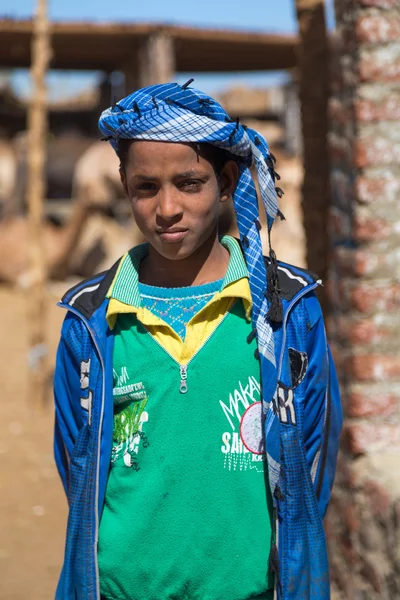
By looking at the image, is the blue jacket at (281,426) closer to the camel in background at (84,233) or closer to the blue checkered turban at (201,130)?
the blue checkered turban at (201,130)

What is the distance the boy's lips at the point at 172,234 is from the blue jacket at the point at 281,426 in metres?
0.21

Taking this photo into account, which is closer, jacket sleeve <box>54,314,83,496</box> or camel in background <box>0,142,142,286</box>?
jacket sleeve <box>54,314,83,496</box>

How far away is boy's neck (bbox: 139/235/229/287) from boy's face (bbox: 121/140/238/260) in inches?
2.1

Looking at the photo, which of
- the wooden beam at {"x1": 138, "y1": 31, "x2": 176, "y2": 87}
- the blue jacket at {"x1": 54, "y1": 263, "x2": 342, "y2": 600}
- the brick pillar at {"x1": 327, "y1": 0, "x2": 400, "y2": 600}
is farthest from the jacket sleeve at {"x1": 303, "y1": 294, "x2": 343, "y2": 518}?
the wooden beam at {"x1": 138, "y1": 31, "x2": 176, "y2": 87}

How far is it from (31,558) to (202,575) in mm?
3104

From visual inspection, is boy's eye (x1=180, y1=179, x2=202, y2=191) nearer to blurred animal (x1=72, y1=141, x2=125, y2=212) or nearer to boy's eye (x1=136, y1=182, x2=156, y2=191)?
boy's eye (x1=136, y1=182, x2=156, y2=191)

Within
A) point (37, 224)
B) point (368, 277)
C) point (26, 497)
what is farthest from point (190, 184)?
point (37, 224)

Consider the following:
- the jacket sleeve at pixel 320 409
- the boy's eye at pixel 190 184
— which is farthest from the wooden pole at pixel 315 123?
the boy's eye at pixel 190 184

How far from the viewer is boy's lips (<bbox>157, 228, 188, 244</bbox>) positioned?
1.89 m

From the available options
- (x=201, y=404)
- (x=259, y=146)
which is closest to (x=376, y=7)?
(x=259, y=146)

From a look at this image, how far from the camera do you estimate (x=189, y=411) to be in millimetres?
1876

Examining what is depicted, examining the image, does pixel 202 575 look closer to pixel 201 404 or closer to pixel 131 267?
pixel 201 404

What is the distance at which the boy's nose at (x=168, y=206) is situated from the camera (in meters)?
1.85

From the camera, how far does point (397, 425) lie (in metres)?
3.34
